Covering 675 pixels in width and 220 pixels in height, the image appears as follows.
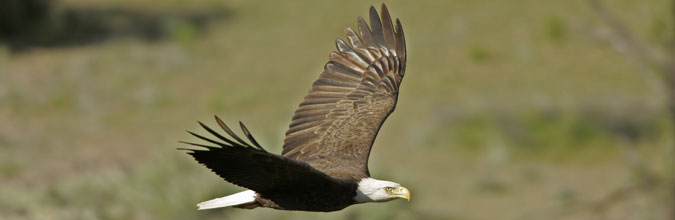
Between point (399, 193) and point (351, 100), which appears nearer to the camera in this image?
point (399, 193)

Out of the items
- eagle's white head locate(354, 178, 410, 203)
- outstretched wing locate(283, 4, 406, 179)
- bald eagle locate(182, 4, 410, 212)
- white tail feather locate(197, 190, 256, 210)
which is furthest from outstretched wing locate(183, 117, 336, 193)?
outstretched wing locate(283, 4, 406, 179)

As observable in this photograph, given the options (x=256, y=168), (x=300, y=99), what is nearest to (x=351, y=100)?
(x=256, y=168)

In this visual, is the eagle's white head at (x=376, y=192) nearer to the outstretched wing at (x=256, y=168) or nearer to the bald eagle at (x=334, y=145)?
the bald eagle at (x=334, y=145)

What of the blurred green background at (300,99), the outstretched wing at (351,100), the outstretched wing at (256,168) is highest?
the blurred green background at (300,99)

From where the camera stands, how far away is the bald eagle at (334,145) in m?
6.17

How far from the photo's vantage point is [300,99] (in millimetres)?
24078

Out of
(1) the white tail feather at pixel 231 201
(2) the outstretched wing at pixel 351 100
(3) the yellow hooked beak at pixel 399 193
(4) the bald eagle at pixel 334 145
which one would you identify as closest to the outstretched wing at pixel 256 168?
(4) the bald eagle at pixel 334 145

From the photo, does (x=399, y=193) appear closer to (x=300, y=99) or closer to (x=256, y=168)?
(x=256, y=168)

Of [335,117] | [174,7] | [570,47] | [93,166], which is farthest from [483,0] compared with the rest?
[335,117]

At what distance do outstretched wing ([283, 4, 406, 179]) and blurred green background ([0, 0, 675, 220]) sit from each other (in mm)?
4060

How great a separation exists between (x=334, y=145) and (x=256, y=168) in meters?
1.63

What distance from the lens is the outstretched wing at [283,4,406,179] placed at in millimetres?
7684

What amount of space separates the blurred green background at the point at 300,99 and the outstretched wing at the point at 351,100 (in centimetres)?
406

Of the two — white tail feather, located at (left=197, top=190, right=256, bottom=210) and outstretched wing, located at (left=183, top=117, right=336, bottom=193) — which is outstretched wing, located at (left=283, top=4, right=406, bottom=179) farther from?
outstretched wing, located at (left=183, top=117, right=336, bottom=193)
